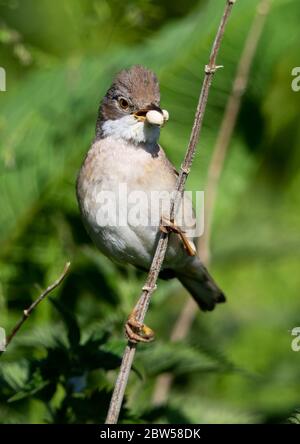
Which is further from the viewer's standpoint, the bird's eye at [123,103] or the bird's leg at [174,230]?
the bird's eye at [123,103]

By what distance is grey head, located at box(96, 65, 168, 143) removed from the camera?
13.5 ft

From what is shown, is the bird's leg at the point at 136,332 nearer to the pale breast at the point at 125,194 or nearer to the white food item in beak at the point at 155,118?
the pale breast at the point at 125,194

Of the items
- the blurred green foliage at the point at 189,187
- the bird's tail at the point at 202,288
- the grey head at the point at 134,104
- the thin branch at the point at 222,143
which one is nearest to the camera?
the grey head at the point at 134,104

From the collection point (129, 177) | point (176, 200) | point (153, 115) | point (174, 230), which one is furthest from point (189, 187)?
point (176, 200)

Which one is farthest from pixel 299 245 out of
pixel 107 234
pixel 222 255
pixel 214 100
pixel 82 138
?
pixel 107 234

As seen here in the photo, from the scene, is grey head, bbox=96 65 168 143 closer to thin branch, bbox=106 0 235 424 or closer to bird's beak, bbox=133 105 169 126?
bird's beak, bbox=133 105 169 126

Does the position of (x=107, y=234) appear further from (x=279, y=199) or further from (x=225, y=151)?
(x=279, y=199)

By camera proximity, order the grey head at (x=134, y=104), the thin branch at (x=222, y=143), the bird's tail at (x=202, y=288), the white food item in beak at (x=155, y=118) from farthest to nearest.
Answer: the thin branch at (x=222, y=143)
the bird's tail at (x=202, y=288)
the grey head at (x=134, y=104)
the white food item in beak at (x=155, y=118)

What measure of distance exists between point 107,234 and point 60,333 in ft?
1.65

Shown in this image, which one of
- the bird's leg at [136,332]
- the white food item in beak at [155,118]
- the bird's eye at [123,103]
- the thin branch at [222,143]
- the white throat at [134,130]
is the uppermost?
the thin branch at [222,143]

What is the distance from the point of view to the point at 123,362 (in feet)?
11.2

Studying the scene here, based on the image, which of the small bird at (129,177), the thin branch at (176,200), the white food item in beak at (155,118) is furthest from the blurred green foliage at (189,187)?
the white food item in beak at (155,118)

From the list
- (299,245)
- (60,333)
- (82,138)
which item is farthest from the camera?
(299,245)

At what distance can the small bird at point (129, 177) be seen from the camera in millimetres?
4168
